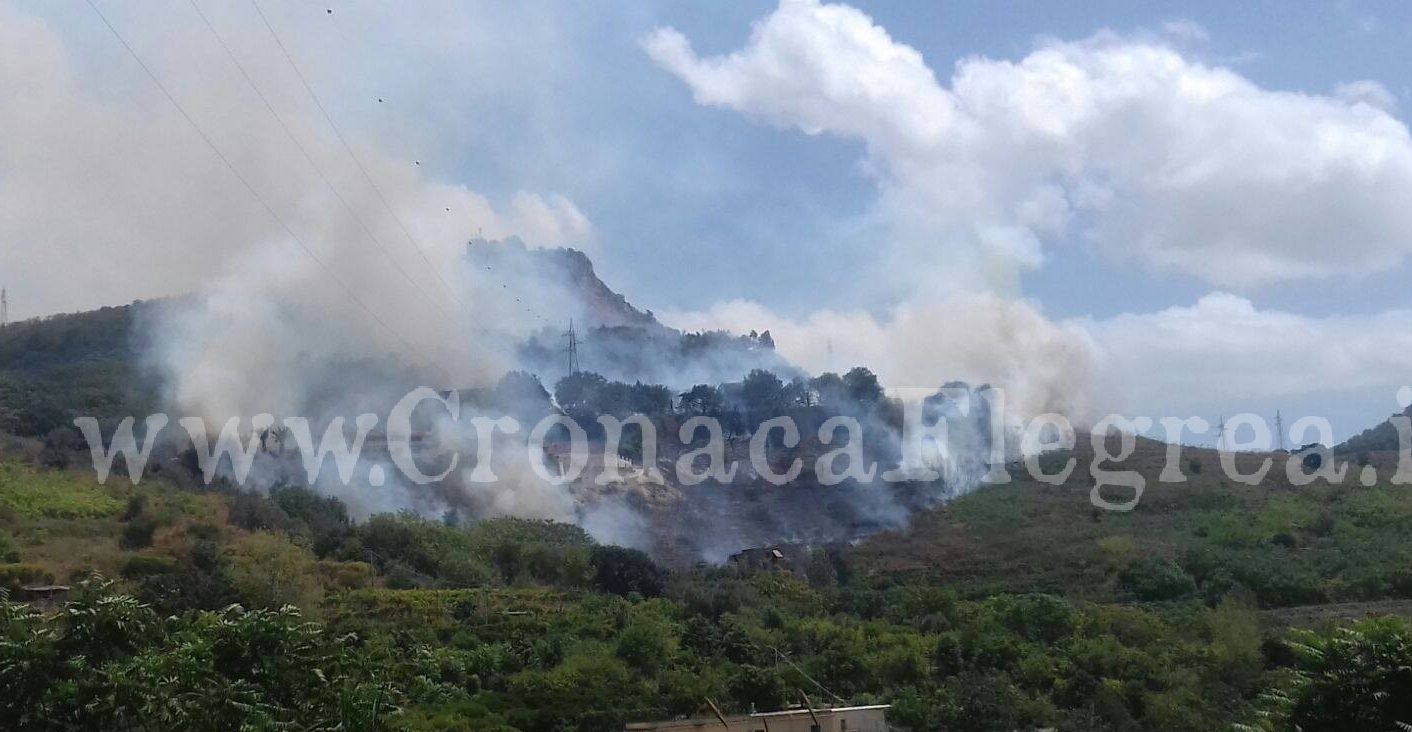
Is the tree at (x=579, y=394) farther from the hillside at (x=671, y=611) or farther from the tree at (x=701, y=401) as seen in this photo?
the hillside at (x=671, y=611)

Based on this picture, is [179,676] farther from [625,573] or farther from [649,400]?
[649,400]

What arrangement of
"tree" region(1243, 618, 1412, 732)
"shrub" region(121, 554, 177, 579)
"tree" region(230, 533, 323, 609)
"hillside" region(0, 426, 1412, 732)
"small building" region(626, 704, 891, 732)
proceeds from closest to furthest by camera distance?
"tree" region(1243, 618, 1412, 732), "hillside" region(0, 426, 1412, 732), "small building" region(626, 704, 891, 732), "tree" region(230, 533, 323, 609), "shrub" region(121, 554, 177, 579)

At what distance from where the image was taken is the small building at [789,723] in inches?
1626

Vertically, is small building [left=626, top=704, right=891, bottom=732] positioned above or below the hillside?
below

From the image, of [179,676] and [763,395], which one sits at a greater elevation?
[763,395]

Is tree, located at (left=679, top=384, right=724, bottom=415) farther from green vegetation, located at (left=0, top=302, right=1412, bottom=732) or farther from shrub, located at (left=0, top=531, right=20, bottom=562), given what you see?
shrub, located at (left=0, top=531, right=20, bottom=562)

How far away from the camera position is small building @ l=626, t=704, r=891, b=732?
4131 centimetres

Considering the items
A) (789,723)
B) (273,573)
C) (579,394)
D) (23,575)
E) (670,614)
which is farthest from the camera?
(579,394)

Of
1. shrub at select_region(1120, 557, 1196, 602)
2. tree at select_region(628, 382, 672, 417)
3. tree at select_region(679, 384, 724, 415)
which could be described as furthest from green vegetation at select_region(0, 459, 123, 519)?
tree at select_region(679, 384, 724, 415)

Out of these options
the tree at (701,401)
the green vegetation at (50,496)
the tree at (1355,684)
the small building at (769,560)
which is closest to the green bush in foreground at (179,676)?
the tree at (1355,684)

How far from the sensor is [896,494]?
114000 mm

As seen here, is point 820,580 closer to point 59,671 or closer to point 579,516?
point 579,516

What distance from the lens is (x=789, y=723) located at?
1679 inches

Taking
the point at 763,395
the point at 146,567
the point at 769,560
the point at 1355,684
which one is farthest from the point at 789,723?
the point at 763,395
